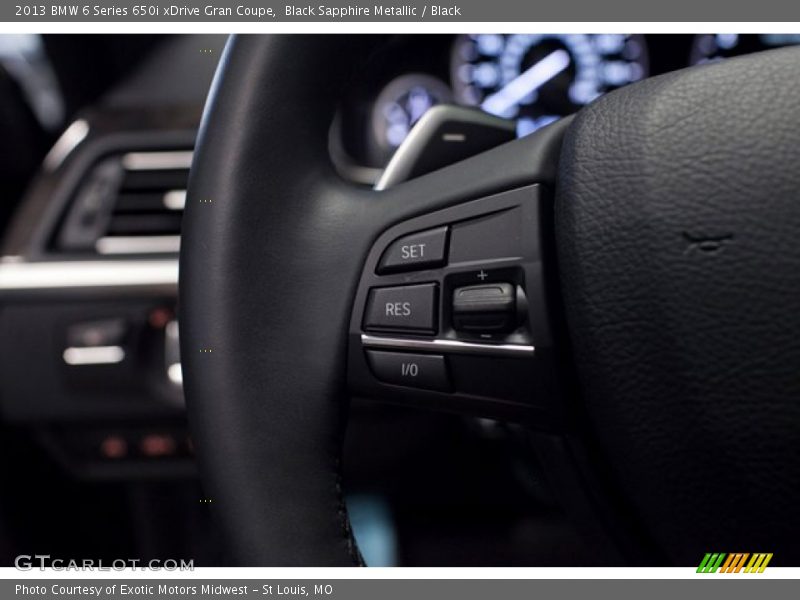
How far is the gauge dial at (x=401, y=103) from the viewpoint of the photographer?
134cm

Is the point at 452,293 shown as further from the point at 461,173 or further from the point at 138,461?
the point at 138,461

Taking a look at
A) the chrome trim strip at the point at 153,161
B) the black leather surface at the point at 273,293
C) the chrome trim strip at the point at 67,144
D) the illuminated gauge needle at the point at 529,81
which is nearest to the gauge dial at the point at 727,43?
the illuminated gauge needle at the point at 529,81

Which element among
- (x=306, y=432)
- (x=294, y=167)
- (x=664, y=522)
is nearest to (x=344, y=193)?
(x=294, y=167)

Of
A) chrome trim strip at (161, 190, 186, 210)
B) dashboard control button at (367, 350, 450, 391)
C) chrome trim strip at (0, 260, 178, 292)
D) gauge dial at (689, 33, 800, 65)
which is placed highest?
gauge dial at (689, 33, 800, 65)

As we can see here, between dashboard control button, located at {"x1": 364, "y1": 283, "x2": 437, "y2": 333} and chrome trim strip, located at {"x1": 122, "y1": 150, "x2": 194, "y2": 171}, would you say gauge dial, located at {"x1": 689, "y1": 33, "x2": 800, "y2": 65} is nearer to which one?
chrome trim strip, located at {"x1": 122, "y1": 150, "x2": 194, "y2": 171}

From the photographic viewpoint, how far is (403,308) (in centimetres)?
52

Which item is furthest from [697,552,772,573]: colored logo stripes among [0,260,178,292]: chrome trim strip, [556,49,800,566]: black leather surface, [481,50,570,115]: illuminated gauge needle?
[481,50,570,115]: illuminated gauge needle

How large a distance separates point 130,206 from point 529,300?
82cm

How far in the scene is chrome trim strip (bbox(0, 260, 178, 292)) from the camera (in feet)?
3.77

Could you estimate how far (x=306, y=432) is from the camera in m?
0.52

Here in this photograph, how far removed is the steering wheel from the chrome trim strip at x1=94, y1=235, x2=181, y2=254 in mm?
643

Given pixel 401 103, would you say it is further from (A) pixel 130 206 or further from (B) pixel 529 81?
(A) pixel 130 206

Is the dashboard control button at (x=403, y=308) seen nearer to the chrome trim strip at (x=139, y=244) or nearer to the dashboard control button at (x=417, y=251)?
the dashboard control button at (x=417, y=251)

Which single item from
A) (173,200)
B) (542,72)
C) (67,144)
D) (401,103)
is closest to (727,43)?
(542,72)
